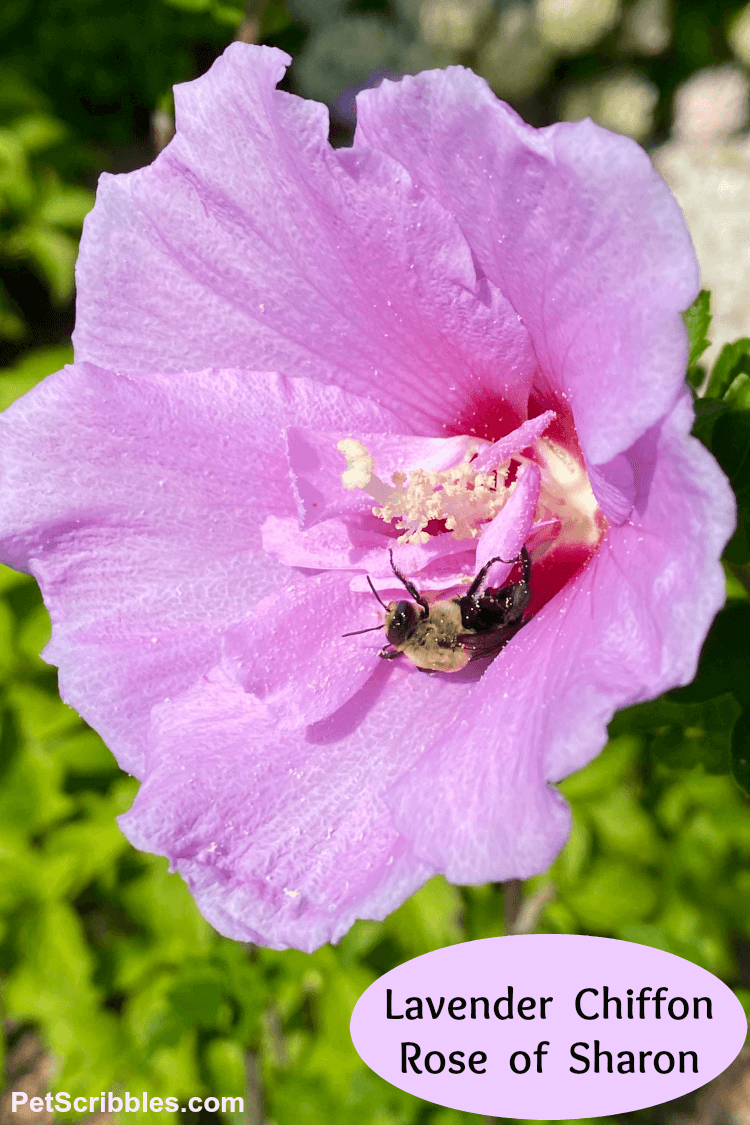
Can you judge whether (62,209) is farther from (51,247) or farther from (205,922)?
(205,922)

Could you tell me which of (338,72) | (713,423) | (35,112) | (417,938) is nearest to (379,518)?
(713,423)

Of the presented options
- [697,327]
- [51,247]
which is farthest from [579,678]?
[51,247]

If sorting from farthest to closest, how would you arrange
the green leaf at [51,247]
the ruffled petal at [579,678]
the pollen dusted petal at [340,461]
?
the green leaf at [51,247] → the pollen dusted petal at [340,461] → the ruffled petal at [579,678]

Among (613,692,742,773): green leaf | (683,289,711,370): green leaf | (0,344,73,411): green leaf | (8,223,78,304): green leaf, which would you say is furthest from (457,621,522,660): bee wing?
(8,223,78,304): green leaf

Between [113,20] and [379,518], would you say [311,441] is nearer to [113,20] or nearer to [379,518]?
[379,518]

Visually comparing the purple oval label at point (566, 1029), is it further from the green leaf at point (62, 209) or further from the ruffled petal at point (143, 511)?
the green leaf at point (62, 209)

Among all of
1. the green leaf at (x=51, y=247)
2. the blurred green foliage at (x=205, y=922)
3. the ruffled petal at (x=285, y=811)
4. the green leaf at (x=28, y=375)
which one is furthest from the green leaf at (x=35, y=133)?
the ruffled petal at (x=285, y=811)
